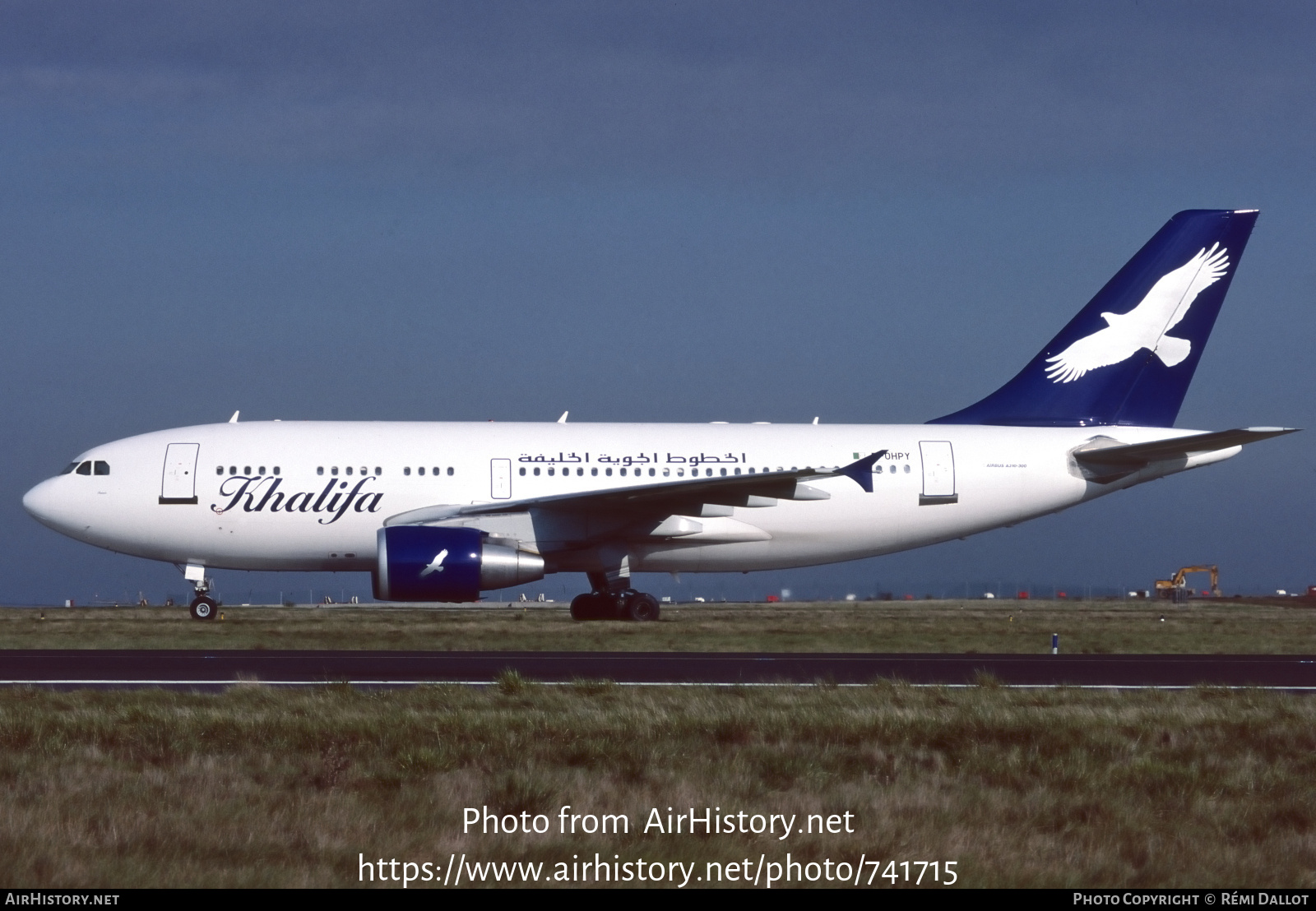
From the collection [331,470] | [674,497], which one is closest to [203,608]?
[331,470]

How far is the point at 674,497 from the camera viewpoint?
25.3 m

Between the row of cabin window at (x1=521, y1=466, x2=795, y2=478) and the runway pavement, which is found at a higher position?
the row of cabin window at (x1=521, y1=466, x2=795, y2=478)

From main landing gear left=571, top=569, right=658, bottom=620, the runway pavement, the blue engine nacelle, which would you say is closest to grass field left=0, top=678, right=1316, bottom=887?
the runway pavement

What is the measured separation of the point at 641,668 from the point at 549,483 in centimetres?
954

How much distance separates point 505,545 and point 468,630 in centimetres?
160

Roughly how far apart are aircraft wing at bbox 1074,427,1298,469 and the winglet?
427 cm

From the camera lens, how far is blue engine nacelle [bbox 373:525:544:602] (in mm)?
23359

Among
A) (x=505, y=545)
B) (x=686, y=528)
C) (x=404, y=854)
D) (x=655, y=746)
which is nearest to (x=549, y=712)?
(x=655, y=746)

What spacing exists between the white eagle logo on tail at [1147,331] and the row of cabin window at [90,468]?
18.1 metres

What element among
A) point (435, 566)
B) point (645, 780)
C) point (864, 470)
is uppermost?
point (864, 470)

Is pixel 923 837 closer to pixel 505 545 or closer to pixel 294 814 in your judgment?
pixel 294 814

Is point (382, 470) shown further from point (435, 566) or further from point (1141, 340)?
point (1141, 340)

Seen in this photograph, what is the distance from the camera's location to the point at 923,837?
754cm

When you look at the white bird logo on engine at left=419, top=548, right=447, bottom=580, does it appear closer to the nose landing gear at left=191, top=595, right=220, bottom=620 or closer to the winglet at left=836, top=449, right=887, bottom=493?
the nose landing gear at left=191, top=595, right=220, bottom=620
